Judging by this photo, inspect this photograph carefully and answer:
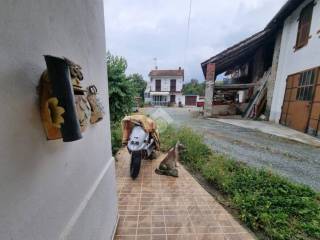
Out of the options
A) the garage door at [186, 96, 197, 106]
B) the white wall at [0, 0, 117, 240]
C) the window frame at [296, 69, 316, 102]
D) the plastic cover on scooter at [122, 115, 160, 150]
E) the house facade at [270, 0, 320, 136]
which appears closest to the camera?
the white wall at [0, 0, 117, 240]

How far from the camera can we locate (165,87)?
28.2 metres

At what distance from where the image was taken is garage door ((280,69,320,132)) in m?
5.87

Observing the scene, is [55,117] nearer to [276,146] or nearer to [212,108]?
[276,146]

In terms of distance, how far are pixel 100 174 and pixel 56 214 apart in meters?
0.68

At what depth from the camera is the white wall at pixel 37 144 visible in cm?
51

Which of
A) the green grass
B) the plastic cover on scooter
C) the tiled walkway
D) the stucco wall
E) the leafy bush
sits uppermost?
the stucco wall

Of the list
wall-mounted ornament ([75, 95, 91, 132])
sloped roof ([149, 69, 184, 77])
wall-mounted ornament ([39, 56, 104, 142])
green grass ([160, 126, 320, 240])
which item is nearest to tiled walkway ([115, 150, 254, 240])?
green grass ([160, 126, 320, 240])

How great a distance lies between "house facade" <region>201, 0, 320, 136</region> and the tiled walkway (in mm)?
5515

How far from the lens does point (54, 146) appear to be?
76 cm

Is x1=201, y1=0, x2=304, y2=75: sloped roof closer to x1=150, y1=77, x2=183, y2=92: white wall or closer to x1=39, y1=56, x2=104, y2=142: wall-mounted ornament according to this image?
x1=39, y1=56, x2=104, y2=142: wall-mounted ornament

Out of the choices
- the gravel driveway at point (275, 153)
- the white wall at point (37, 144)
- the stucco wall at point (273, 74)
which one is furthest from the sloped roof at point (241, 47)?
the white wall at point (37, 144)

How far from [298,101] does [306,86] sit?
0.64 metres

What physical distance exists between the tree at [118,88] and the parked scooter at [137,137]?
0.84 ft

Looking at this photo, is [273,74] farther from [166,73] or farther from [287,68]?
[166,73]
